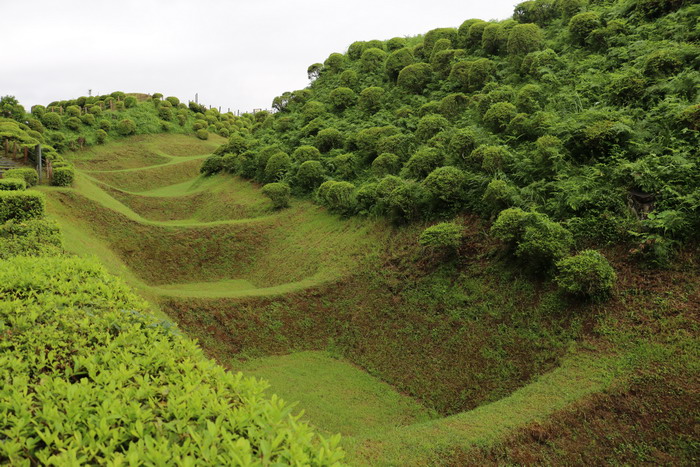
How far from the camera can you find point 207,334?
408 inches

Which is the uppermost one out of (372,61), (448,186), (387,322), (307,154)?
(372,61)

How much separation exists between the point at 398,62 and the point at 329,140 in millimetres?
8095

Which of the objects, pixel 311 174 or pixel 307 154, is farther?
pixel 307 154

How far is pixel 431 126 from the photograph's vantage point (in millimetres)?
16531

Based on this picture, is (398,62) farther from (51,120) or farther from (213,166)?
(51,120)

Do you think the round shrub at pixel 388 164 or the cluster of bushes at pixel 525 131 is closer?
the cluster of bushes at pixel 525 131

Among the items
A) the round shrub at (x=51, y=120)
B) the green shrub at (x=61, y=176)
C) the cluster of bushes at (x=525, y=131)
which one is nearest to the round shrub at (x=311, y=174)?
the cluster of bushes at (x=525, y=131)

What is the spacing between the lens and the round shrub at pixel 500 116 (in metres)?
14.2

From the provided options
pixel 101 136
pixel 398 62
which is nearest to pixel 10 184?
pixel 398 62

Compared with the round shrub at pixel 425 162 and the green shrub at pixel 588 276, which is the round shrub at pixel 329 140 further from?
the green shrub at pixel 588 276

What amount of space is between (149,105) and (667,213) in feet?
153

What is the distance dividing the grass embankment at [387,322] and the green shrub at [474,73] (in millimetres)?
10491

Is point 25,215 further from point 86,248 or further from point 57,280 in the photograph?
point 57,280

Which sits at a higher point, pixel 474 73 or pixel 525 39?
pixel 525 39
